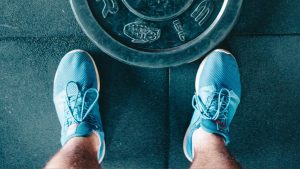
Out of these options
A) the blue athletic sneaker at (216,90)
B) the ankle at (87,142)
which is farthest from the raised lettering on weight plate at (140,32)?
the ankle at (87,142)

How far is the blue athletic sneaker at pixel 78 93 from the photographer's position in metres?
1.27

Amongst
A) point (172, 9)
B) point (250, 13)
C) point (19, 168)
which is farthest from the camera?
point (19, 168)

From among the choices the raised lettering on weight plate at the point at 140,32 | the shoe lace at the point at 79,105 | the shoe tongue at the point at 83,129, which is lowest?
the shoe tongue at the point at 83,129

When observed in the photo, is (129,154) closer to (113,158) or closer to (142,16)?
(113,158)

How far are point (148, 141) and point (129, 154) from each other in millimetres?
93

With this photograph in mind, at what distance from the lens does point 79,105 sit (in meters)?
1.28

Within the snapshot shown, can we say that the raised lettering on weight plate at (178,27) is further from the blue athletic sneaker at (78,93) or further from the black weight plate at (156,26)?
the blue athletic sneaker at (78,93)

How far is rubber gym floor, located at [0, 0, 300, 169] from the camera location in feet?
4.31

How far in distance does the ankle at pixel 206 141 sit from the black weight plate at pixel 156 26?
10.7 inches

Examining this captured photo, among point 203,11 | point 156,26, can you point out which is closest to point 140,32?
point 156,26

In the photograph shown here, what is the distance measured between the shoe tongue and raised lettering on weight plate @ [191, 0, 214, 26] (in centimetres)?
53

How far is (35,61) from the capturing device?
135cm

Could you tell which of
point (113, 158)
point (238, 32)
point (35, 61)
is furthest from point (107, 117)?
point (238, 32)

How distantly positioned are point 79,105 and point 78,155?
0.22m
